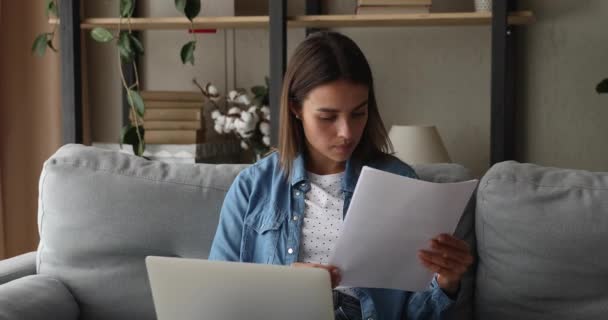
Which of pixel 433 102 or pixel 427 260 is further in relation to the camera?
pixel 433 102

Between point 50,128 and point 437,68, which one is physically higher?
point 437,68

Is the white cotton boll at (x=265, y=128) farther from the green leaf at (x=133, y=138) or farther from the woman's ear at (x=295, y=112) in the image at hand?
the woman's ear at (x=295, y=112)

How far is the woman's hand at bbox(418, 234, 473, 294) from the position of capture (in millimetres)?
1292

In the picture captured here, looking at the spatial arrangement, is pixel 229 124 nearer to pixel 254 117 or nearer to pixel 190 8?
pixel 254 117

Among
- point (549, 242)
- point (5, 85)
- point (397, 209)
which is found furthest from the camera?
point (5, 85)

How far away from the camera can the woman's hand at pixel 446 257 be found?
4.24 feet

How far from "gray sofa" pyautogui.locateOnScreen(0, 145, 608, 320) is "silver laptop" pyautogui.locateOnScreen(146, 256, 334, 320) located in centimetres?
44

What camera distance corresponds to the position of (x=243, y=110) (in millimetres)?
3031

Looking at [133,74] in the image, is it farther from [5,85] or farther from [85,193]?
[85,193]

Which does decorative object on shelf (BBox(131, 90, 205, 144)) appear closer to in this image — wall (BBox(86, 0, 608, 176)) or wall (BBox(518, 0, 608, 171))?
wall (BBox(86, 0, 608, 176))

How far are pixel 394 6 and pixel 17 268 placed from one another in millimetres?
1467

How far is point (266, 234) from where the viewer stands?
156cm

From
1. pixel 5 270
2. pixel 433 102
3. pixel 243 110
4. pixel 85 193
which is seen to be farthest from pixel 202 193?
pixel 433 102

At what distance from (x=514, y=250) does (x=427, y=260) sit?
302mm
